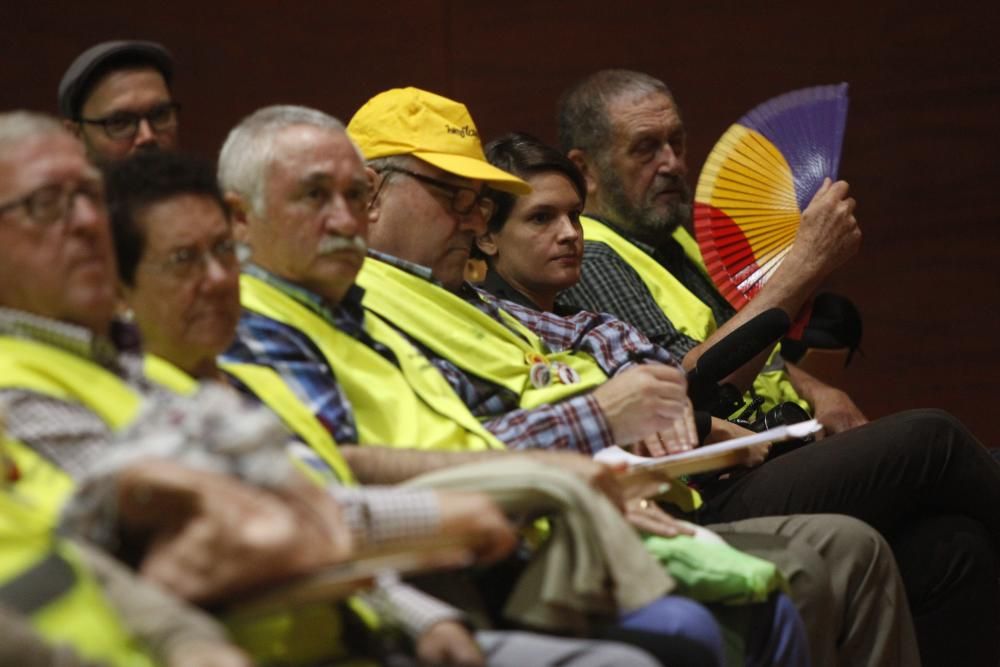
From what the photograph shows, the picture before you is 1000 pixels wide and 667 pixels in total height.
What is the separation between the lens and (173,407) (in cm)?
162

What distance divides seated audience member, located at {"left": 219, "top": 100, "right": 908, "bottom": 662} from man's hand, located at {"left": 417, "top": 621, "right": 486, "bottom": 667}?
59 centimetres

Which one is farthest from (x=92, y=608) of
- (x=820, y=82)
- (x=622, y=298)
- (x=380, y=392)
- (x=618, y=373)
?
(x=820, y=82)

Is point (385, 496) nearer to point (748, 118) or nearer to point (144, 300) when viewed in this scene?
point (144, 300)

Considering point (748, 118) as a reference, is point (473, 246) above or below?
below

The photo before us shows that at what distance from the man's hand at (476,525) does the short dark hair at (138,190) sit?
0.51m

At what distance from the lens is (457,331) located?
2695mm

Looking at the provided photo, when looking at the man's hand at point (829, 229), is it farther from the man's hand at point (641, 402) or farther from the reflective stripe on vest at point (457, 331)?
the man's hand at point (641, 402)

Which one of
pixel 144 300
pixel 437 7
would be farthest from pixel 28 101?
pixel 144 300

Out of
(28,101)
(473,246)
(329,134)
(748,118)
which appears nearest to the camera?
(329,134)

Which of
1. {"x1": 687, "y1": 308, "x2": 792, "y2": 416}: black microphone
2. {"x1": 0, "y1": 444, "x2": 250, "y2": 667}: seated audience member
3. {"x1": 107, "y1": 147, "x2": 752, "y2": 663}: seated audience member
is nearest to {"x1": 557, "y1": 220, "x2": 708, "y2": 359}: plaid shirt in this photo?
{"x1": 687, "y1": 308, "x2": 792, "y2": 416}: black microphone

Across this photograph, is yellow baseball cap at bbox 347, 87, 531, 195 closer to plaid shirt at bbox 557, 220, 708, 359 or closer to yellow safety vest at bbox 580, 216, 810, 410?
plaid shirt at bbox 557, 220, 708, 359

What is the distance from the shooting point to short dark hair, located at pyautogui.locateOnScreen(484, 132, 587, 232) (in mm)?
3221

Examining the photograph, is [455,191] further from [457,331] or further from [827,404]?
[827,404]

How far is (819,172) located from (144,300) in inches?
72.3
